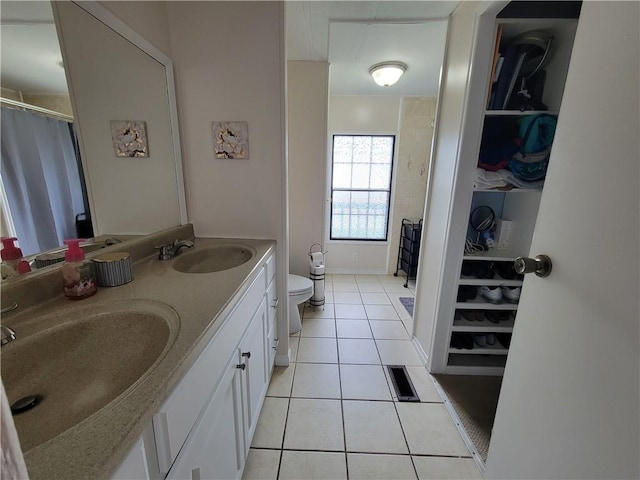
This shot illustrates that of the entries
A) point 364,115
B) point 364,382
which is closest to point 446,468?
point 364,382

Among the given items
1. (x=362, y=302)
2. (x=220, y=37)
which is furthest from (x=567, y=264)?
(x=362, y=302)

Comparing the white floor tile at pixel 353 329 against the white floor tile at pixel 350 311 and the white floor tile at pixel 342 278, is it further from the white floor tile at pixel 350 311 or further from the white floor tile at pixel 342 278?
the white floor tile at pixel 342 278

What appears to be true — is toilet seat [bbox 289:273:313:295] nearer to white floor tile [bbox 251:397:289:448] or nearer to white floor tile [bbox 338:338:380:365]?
white floor tile [bbox 338:338:380:365]

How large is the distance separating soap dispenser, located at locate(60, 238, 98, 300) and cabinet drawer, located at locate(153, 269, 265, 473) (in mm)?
463

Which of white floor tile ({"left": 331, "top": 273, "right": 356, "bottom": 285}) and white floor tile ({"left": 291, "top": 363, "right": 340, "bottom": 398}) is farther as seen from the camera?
white floor tile ({"left": 331, "top": 273, "right": 356, "bottom": 285})

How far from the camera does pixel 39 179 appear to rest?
2.65 ft

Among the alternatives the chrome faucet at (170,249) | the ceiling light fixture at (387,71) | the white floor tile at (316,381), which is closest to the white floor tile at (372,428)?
the white floor tile at (316,381)

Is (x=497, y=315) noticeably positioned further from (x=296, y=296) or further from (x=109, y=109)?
(x=109, y=109)

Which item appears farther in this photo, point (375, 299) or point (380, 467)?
point (375, 299)

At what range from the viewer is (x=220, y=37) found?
1405 mm

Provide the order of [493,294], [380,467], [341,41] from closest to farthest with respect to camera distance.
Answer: [380,467]
[493,294]
[341,41]

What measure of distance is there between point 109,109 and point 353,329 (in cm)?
217

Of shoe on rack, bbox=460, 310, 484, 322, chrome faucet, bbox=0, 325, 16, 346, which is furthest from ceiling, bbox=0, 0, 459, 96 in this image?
shoe on rack, bbox=460, 310, 484, 322

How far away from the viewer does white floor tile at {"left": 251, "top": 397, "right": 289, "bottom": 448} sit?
1.31 metres
